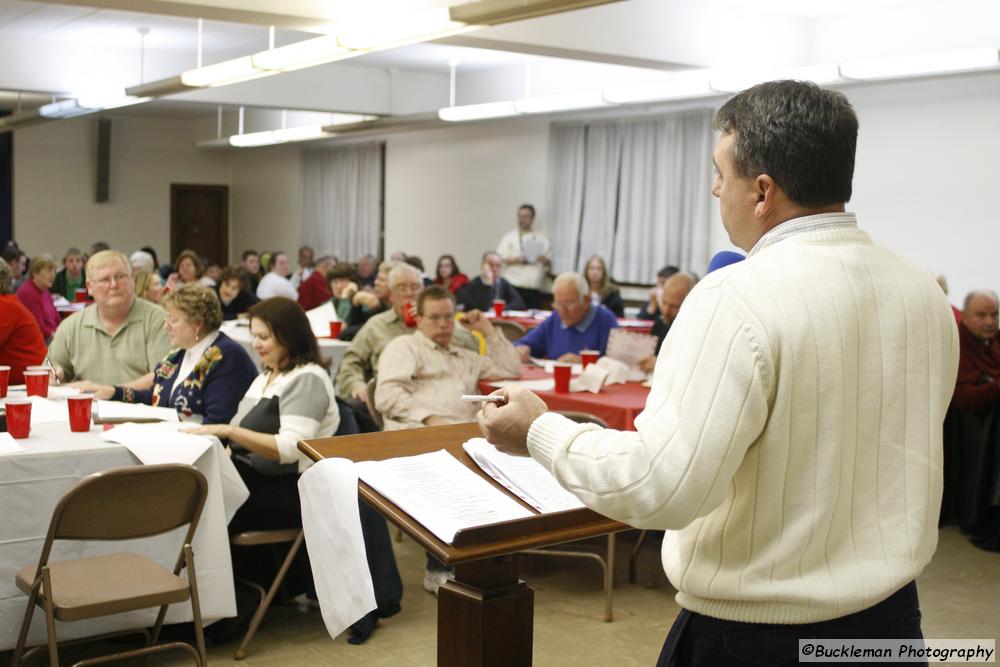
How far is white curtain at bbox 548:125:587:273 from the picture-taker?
12.0 m

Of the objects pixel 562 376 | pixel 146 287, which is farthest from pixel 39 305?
pixel 562 376

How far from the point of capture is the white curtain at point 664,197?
10.7 metres

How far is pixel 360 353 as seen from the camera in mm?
5344

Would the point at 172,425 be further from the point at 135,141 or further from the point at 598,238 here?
the point at 135,141

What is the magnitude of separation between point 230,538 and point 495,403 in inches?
98.1

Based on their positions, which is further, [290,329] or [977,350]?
[977,350]

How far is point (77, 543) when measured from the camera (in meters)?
3.24

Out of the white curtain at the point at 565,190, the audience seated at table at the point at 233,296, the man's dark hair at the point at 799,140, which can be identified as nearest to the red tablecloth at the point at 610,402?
the man's dark hair at the point at 799,140

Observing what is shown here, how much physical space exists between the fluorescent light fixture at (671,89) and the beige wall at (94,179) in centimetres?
1135

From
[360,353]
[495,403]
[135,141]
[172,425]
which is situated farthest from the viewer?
[135,141]

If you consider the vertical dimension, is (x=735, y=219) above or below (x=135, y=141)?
below

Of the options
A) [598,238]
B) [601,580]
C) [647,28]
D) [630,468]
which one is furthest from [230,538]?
[598,238]

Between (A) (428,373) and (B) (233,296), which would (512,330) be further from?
(A) (428,373)

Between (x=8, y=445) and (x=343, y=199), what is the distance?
13.1 m
